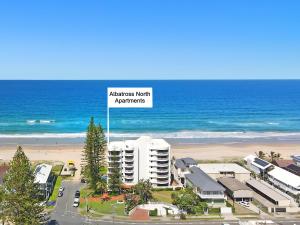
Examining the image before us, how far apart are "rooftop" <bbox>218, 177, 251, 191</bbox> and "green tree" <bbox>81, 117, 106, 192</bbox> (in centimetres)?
2213

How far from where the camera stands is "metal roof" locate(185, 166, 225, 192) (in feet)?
193

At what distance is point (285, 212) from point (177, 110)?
418ft

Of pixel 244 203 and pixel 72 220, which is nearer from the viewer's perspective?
pixel 72 220

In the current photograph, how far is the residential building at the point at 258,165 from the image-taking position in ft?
244

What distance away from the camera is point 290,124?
484 ft

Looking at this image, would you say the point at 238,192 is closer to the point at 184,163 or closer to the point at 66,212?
the point at 184,163

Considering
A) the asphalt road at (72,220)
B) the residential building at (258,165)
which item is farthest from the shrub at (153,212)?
the residential building at (258,165)

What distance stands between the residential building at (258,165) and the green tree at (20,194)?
1896 inches

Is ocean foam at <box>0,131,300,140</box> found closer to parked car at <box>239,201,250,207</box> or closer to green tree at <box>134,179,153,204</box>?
parked car at <box>239,201,250,207</box>

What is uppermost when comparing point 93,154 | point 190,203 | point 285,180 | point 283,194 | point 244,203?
point 93,154

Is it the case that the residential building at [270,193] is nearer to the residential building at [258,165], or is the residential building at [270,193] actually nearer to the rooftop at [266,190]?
the rooftop at [266,190]

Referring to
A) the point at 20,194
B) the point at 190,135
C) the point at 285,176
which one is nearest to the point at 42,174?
the point at 20,194

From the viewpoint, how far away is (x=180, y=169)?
7269 cm

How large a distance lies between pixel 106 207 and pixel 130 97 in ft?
63.6
